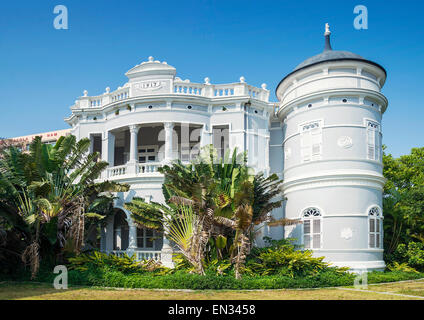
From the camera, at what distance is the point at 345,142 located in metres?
20.8

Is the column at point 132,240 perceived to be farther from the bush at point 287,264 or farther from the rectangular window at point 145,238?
the bush at point 287,264

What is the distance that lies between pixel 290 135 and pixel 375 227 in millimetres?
6554

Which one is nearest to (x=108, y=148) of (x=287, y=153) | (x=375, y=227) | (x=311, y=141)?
(x=287, y=153)

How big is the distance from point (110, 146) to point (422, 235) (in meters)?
18.4

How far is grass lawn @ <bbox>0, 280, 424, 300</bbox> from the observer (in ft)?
46.7

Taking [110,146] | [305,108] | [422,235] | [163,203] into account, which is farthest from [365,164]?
[110,146]

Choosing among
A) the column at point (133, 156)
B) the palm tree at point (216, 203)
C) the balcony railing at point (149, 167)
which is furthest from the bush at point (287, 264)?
the column at point (133, 156)

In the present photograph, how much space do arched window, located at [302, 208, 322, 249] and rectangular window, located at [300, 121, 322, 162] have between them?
2756 mm

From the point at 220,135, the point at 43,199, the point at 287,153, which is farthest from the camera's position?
the point at 220,135

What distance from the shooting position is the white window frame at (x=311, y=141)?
2130cm

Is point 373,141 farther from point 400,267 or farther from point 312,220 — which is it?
point 400,267
